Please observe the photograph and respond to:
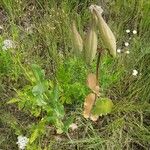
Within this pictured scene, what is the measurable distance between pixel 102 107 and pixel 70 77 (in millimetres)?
191

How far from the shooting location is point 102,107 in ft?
5.52

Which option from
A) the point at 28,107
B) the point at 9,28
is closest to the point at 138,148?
the point at 28,107

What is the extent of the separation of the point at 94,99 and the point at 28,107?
301mm

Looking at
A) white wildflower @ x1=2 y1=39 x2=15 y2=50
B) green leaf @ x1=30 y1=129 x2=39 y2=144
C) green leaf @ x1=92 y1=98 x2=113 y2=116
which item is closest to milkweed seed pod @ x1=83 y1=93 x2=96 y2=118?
green leaf @ x1=92 y1=98 x2=113 y2=116

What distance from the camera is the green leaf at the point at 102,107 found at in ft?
5.48

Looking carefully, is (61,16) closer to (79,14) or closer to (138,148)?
(79,14)

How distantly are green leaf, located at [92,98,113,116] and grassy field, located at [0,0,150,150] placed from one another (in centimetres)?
10

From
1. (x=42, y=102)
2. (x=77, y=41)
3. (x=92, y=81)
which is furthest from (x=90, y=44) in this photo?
(x=42, y=102)

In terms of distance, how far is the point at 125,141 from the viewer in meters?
1.76

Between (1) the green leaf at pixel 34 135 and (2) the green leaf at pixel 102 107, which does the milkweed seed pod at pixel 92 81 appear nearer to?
(2) the green leaf at pixel 102 107

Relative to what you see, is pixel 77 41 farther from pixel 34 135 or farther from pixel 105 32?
pixel 34 135

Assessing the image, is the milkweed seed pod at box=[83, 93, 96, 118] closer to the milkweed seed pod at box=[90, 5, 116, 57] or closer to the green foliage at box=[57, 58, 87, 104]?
the green foliage at box=[57, 58, 87, 104]

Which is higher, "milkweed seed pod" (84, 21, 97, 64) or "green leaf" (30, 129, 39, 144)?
"milkweed seed pod" (84, 21, 97, 64)

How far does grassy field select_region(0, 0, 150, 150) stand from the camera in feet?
5.73
